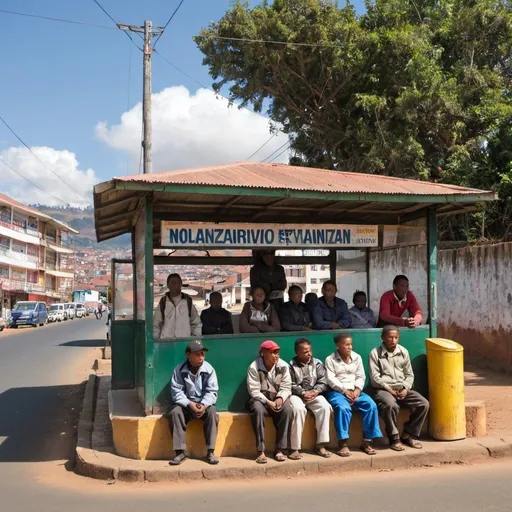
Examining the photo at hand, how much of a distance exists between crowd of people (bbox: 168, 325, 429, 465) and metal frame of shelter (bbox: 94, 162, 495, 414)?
0.37m

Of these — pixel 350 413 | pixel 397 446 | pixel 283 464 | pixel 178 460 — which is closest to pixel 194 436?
pixel 178 460

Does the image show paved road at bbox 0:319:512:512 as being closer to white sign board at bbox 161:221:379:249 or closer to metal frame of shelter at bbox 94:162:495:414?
metal frame of shelter at bbox 94:162:495:414

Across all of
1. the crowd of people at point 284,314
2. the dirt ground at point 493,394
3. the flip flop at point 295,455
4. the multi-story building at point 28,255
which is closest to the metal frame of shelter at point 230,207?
the crowd of people at point 284,314

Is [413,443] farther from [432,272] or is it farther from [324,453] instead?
[432,272]

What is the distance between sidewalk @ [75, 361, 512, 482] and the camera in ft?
18.7

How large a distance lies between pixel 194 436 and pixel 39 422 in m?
3.75

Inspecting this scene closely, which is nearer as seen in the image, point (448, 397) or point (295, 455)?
point (295, 455)

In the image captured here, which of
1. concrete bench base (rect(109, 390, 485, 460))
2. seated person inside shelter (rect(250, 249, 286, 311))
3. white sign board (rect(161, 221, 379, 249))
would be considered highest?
white sign board (rect(161, 221, 379, 249))

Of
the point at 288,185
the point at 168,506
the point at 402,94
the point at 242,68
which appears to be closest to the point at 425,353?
the point at 288,185

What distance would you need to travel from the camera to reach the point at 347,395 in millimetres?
6363

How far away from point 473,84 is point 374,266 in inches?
386

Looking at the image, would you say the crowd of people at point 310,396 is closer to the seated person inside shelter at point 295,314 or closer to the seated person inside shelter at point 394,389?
the seated person inside shelter at point 394,389

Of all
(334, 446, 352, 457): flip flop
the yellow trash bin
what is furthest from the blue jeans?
the yellow trash bin

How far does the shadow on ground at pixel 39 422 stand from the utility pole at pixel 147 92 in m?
5.78
